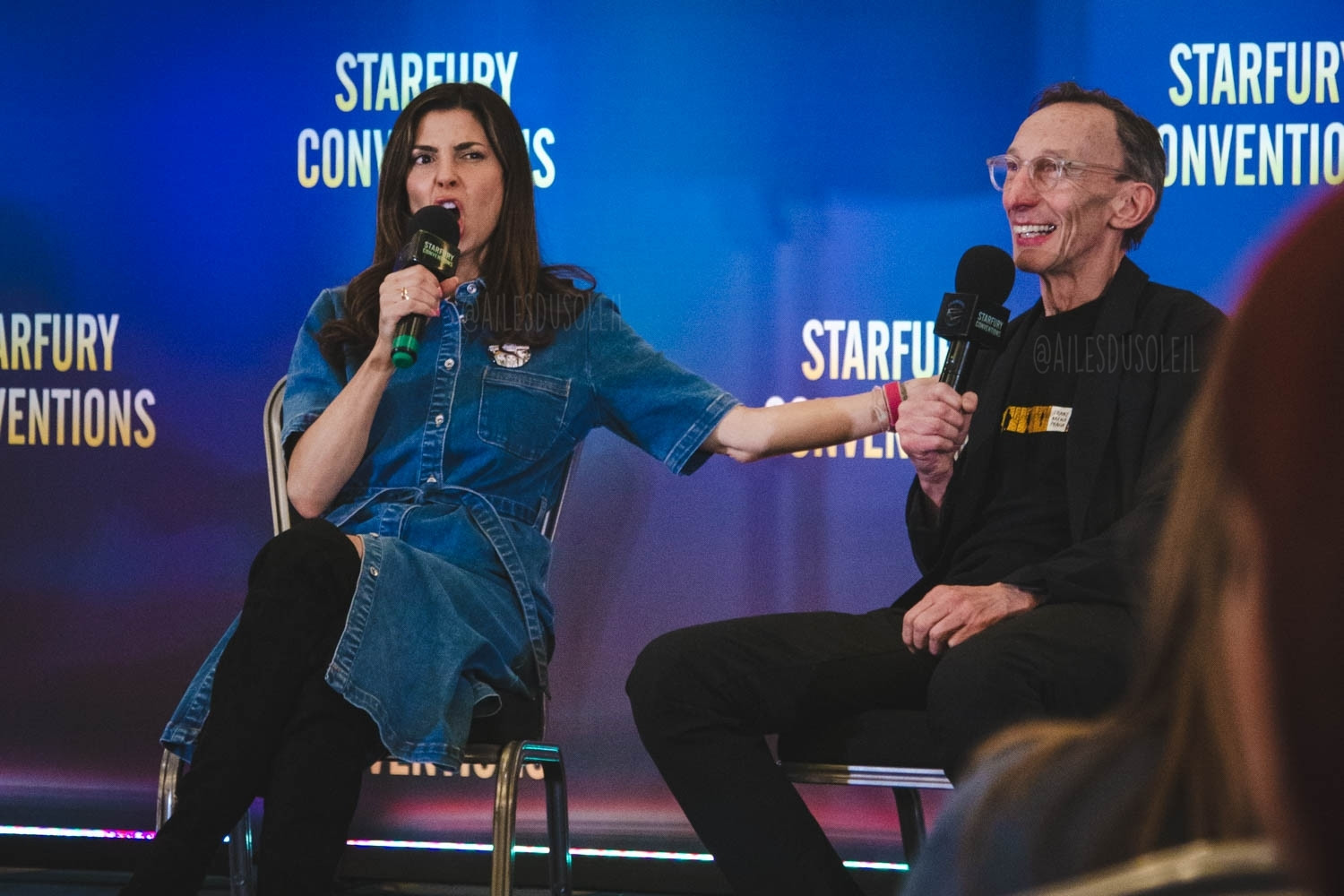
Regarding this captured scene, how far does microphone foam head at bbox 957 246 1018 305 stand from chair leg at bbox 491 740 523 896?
89 cm

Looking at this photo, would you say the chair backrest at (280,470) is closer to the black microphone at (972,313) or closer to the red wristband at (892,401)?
the red wristband at (892,401)

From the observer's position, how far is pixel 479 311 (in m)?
2.25

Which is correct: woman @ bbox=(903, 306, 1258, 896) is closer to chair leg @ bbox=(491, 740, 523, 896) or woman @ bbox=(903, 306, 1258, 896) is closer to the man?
the man

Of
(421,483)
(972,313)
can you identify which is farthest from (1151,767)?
(421,483)

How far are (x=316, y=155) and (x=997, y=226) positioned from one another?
1.39m

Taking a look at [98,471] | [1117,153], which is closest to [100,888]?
[98,471]

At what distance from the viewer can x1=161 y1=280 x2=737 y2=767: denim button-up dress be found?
6.19ft

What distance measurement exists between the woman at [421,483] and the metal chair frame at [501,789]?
2.3 inches

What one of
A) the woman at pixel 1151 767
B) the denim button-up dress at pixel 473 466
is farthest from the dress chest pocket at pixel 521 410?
the woman at pixel 1151 767

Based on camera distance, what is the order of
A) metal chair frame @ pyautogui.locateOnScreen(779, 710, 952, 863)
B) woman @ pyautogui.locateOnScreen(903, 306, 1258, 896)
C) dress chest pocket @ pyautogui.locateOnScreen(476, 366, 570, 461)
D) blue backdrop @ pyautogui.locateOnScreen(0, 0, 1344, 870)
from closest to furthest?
woman @ pyautogui.locateOnScreen(903, 306, 1258, 896)
metal chair frame @ pyautogui.locateOnScreen(779, 710, 952, 863)
dress chest pocket @ pyautogui.locateOnScreen(476, 366, 570, 461)
blue backdrop @ pyautogui.locateOnScreen(0, 0, 1344, 870)

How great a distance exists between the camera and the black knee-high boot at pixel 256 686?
163 cm

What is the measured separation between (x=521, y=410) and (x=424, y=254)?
29cm

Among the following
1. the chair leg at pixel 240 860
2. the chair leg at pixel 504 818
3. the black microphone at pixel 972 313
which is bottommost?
the chair leg at pixel 240 860

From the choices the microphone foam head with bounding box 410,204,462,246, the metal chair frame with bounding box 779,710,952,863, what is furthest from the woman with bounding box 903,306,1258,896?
the microphone foam head with bounding box 410,204,462,246
